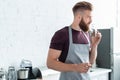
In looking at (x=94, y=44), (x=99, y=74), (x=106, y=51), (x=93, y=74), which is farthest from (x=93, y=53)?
(x=106, y=51)

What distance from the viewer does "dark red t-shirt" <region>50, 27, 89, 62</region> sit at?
5.14 feet

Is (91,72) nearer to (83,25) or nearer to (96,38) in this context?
(96,38)

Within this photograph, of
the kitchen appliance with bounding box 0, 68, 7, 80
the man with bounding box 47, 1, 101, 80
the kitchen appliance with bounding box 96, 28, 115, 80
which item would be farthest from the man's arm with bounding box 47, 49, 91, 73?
the kitchen appliance with bounding box 96, 28, 115, 80

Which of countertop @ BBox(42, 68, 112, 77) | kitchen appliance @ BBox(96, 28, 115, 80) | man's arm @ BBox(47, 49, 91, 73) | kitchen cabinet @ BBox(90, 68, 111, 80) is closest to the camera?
man's arm @ BBox(47, 49, 91, 73)

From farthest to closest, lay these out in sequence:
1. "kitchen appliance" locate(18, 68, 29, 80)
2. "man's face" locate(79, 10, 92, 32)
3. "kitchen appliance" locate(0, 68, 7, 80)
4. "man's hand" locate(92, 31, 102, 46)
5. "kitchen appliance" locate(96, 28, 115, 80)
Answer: "kitchen appliance" locate(96, 28, 115, 80) → "kitchen appliance" locate(18, 68, 29, 80) → "kitchen appliance" locate(0, 68, 7, 80) → "man's hand" locate(92, 31, 102, 46) → "man's face" locate(79, 10, 92, 32)

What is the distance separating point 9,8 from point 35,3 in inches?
14.7

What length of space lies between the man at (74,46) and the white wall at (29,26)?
0.83 metres

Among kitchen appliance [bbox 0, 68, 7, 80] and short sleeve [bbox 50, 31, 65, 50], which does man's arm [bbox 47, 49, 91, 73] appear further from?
kitchen appliance [bbox 0, 68, 7, 80]

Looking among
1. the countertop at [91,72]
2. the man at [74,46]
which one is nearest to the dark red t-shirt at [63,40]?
→ the man at [74,46]

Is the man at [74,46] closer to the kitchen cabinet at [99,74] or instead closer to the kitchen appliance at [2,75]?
the kitchen appliance at [2,75]

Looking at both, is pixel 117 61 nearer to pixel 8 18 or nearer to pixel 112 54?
pixel 112 54

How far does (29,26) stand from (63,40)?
0.98 m

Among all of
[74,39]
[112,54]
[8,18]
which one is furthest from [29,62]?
[112,54]

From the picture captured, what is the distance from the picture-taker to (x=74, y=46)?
5.41 ft
